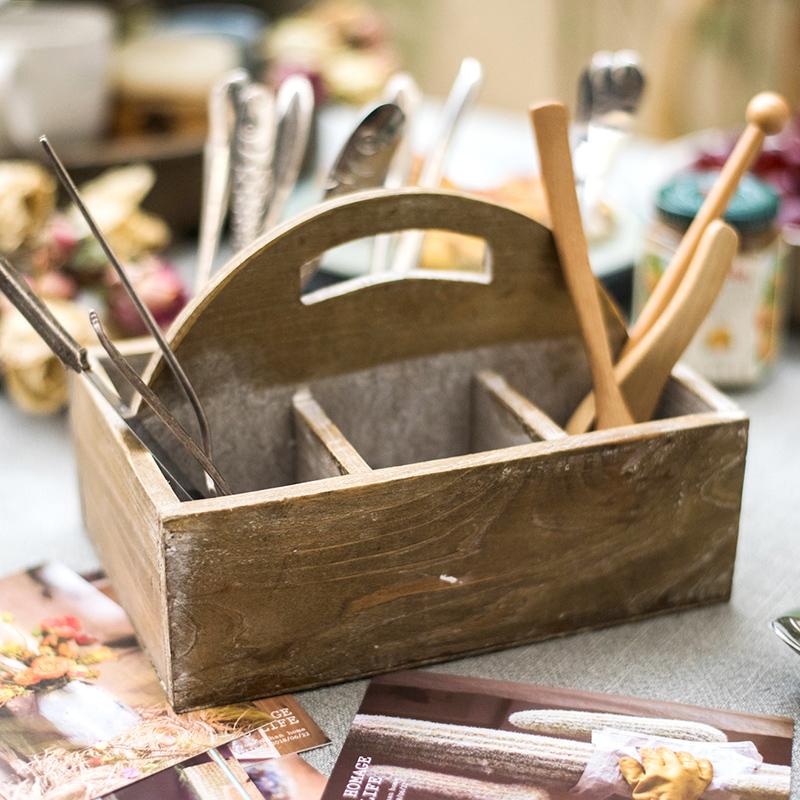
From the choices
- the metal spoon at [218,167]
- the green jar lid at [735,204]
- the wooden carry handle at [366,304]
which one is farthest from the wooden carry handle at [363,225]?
the green jar lid at [735,204]

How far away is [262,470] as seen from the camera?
0.61 metres

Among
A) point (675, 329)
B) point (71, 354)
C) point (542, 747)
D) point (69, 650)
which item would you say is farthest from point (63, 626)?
point (675, 329)

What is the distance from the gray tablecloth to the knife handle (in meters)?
0.15

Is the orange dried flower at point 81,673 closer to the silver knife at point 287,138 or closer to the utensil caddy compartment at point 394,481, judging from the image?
the utensil caddy compartment at point 394,481

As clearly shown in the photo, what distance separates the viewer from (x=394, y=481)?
0.49 metres

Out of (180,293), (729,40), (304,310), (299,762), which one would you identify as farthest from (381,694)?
(729,40)

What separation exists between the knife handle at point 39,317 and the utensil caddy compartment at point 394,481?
0.04 metres

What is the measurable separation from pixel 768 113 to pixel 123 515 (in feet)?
1.26

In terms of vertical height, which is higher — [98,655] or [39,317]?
[39,317]

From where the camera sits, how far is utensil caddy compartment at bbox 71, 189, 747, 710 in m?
0.49

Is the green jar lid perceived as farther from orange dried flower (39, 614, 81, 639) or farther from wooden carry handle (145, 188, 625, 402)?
orange dried flower (39, 614, 81, 639)

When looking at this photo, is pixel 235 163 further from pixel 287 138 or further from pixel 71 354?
pixel 71 354

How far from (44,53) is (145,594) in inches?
23.8

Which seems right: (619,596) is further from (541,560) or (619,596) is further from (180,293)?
(180,293)
